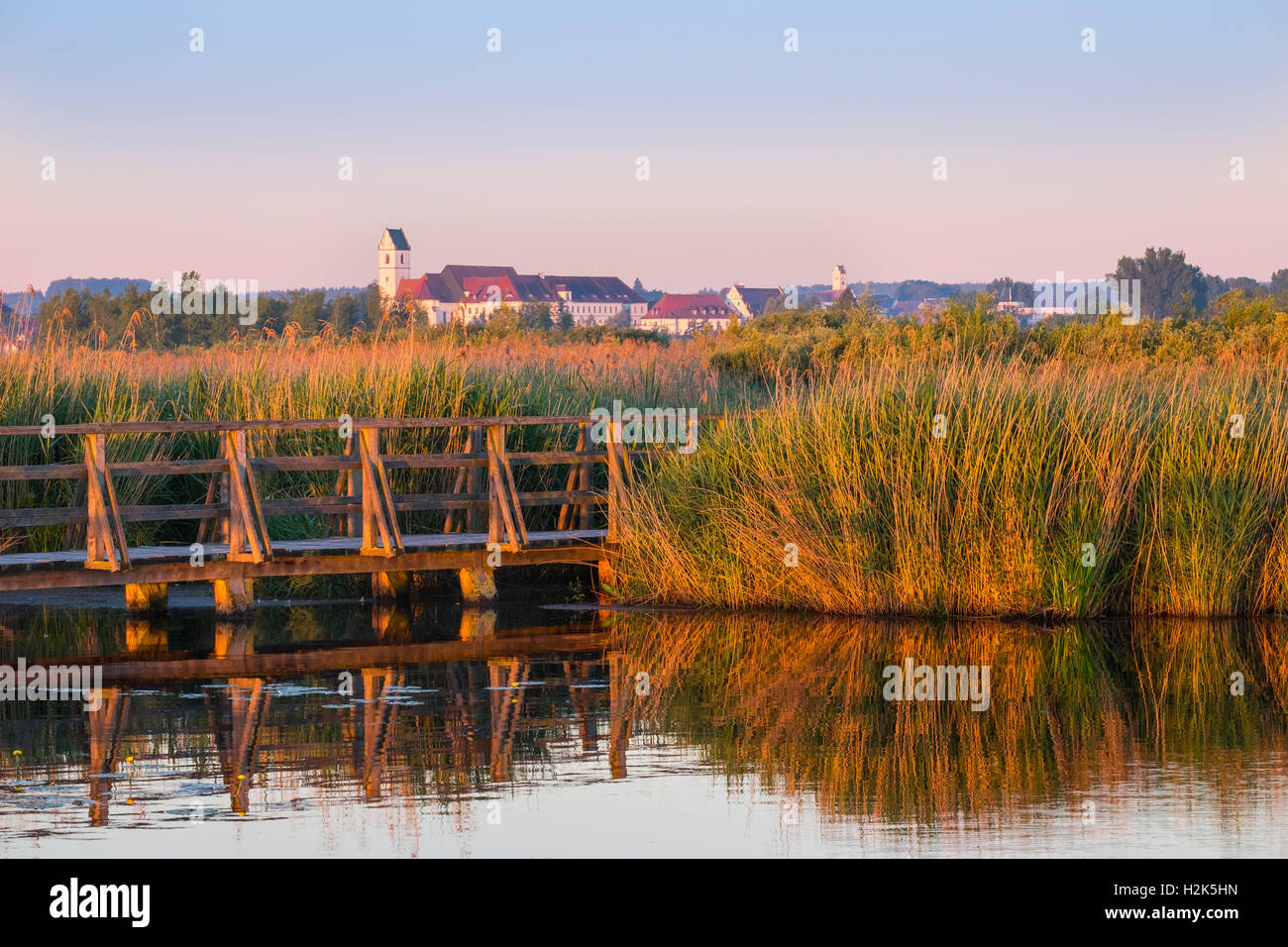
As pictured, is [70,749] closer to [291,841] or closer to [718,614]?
[291,841]

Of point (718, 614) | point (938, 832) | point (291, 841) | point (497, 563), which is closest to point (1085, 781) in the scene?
point (938, 832)

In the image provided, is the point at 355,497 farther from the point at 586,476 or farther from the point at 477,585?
the point at 586,476

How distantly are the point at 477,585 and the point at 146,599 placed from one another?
124 inches

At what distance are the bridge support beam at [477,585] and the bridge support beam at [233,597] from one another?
2288 mm

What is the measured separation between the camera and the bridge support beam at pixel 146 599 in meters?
16.3

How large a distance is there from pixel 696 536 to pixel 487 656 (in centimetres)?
336

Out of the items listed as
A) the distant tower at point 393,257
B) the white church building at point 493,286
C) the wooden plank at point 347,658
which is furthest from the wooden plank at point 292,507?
the distant tower at point 393,257

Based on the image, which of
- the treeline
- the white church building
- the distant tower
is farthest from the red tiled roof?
the treeline

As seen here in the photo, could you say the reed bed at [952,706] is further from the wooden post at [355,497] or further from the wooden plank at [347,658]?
the wooden post at [355,497]

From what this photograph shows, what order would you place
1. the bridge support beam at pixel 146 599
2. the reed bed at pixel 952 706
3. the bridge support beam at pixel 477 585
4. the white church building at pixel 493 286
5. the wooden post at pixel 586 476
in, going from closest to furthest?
the reed bed at pixel 952 706, the bridge support beam at pixel 146 599, the bridge support beam at pixel 477 585, the wooden post at pixel 586 476, the white church building at pixel 493 286

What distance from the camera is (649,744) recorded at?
10219 millimetres

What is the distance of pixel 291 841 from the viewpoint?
7.90 m
